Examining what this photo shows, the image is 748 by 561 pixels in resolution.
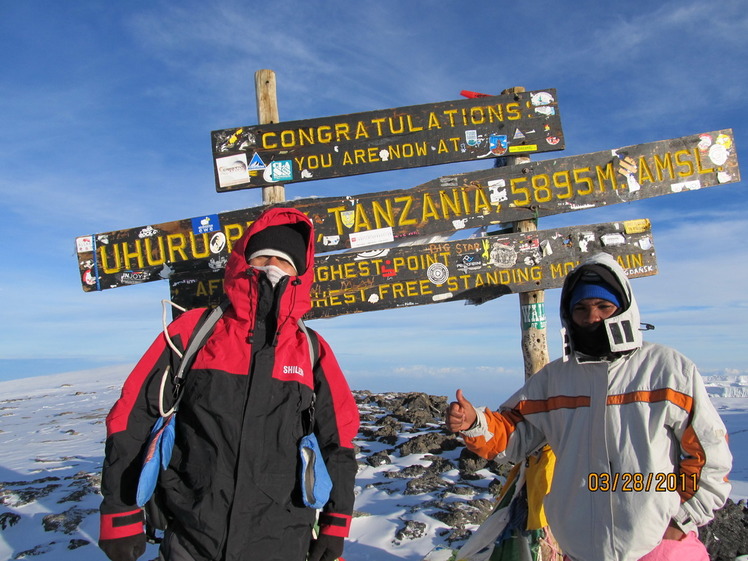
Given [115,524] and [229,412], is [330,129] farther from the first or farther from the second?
[115,524]

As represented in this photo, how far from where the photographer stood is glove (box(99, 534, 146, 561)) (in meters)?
2.17

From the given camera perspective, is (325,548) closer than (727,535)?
Yes

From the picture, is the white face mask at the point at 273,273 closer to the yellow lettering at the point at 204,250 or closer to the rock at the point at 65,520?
the yellow lettering at the point at 204,250

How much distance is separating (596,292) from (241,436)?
74.5 inches

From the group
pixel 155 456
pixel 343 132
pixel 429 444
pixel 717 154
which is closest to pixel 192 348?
pixel 155 456

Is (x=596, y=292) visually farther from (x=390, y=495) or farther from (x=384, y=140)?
(x=390, y=495)

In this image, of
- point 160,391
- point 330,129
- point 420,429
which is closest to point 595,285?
point 160,391

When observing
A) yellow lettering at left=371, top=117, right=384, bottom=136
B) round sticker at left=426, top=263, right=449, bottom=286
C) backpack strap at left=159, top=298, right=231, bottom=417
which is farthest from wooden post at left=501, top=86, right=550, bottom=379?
backpack strap at left=159, top=298, right=231, bottom=417

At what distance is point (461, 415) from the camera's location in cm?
259

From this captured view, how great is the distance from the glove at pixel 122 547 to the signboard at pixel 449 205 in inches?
114

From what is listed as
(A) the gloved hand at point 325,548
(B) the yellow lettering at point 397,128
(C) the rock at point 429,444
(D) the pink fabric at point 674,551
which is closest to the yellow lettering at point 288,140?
(B) the yellow lettering at point 397,128

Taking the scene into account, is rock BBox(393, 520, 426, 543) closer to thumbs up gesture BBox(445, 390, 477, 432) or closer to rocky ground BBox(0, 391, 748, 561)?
rocky ground BBox(0, 391, 748, 561)

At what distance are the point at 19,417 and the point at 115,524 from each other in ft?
41.9
